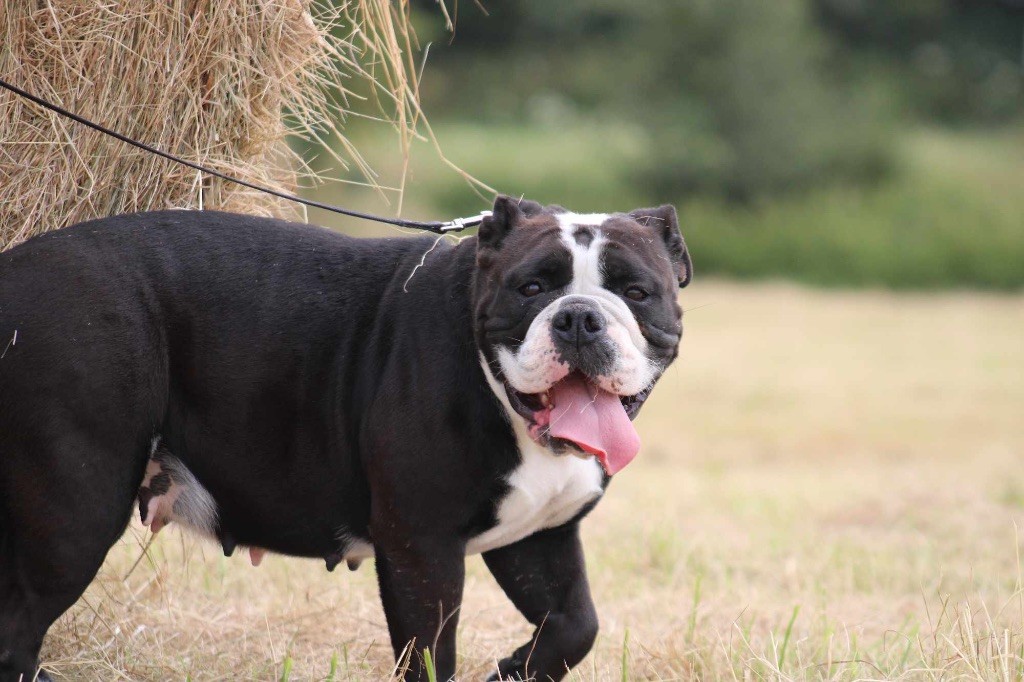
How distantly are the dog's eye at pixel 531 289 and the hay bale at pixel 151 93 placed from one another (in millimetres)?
963

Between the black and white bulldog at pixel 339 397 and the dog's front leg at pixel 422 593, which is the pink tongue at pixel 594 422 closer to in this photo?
the black and white bulldog at pixel 339 397

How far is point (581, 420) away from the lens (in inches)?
118

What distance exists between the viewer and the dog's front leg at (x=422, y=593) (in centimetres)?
309

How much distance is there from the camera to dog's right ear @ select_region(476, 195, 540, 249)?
317 cm

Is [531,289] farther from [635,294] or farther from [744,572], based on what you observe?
[744,572]

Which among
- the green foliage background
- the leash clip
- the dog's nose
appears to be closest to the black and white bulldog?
the dog's nose

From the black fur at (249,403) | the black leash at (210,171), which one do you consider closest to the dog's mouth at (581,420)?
the black fur at (249,403)

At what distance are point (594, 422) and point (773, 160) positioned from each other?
20811 mm

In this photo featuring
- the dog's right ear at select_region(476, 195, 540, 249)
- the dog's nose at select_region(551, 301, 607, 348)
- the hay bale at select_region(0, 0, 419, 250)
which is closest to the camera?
the dog's nose at select_region(551, 301, 607, 348)

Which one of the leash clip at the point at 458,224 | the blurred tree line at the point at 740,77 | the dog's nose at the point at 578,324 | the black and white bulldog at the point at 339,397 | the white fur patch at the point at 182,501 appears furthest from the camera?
the blurred tree line at the point at 740,77

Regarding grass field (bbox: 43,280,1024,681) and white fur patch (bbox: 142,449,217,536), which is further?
grass field (bbox: 43,280,1024,681)

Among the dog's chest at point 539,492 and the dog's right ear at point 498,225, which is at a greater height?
the dog's right ear at point 498,225

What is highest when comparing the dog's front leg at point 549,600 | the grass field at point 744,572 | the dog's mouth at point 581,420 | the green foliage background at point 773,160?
the dog's mouth at point 581,420

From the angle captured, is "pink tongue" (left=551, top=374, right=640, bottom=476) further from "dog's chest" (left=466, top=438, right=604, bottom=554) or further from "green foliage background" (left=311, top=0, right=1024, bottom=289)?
"green foliage background" (left=311, top=0, right=1024, bottom=289)
